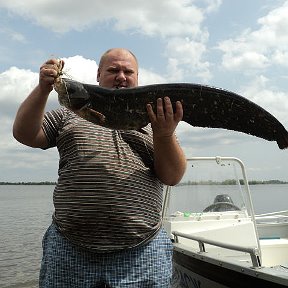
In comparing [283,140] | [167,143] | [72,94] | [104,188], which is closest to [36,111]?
[72,94]

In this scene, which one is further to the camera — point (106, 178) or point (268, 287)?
point (268, 287)

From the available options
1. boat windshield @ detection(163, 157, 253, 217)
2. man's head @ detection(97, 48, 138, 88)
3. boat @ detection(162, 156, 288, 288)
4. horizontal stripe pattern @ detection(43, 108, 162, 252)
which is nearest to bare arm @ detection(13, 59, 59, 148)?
horizontal stripe pattern @ detection(43, 108, 162, 252)

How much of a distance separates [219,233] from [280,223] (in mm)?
2746

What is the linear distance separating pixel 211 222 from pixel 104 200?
241 inches

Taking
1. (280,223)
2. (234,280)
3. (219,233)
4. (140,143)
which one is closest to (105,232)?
(140,143)

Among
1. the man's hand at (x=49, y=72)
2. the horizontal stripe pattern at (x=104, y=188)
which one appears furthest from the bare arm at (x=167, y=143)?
the man's hand at (x=49, y=72)

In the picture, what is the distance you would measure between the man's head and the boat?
408 cm

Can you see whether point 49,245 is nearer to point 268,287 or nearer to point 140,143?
point 140,143

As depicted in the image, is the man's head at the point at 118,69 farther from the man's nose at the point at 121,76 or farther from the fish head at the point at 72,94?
the fish head at the point at 72,94

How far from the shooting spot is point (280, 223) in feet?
34.1

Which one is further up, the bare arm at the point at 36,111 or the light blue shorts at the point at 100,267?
the bare arm at the point at 36,111

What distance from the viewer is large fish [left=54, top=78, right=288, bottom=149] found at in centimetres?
307

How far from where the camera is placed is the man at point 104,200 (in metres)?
3.01

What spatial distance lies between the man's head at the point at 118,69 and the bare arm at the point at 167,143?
0.47 m
